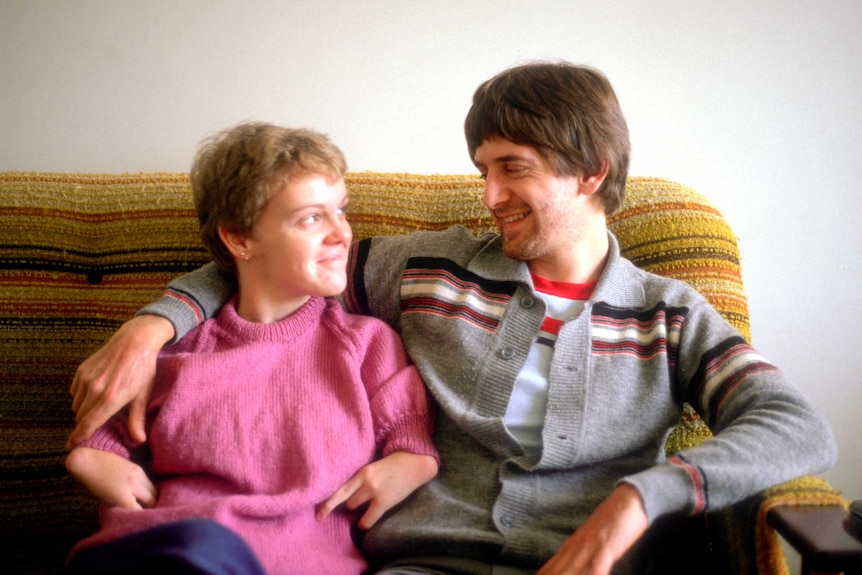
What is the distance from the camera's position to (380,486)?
3.59ft

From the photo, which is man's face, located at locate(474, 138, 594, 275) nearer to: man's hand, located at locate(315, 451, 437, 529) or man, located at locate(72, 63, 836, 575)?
man, located at locate(72, 63, 836, 575)

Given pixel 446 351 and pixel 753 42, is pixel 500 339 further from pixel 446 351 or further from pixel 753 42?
pixel 753 42

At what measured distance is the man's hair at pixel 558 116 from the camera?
118 cm

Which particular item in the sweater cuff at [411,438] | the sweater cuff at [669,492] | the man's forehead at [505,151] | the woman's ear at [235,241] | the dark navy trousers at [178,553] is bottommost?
the sweater cuff at [411,438]

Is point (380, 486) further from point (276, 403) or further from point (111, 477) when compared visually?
point (111, 477)

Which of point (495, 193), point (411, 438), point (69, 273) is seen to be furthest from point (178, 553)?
point (69, 273)

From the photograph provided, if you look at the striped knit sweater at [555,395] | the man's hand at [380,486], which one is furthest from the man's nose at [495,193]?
the man's hand at [380,486]

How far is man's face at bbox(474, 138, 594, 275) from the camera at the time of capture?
3.92ft

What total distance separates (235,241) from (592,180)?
27.3 inches

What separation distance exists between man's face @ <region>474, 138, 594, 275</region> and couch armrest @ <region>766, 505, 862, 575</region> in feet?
1.91

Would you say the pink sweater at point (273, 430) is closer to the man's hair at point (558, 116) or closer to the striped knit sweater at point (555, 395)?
the striped knit sweater at point (555, 395)

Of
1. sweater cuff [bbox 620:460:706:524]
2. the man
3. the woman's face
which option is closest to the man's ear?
the man

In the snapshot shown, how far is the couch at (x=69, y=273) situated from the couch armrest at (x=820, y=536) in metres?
0.63

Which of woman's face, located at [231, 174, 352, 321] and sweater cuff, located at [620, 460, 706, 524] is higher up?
woman's face, located at [231, 174, 352, 321]
